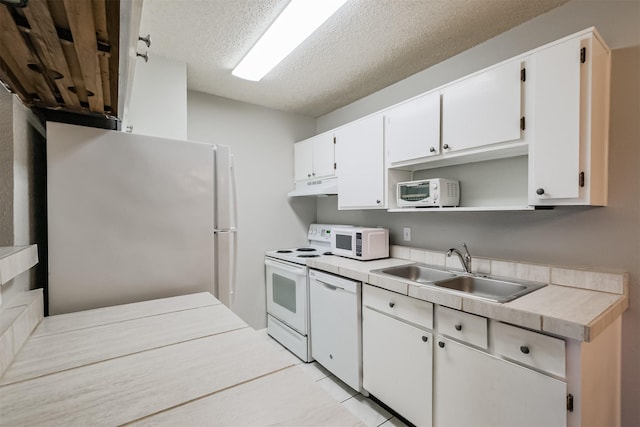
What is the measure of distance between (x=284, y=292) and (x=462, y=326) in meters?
1.75

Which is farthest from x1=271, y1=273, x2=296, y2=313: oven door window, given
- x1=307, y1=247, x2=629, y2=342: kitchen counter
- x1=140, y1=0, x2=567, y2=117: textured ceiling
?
x1=140, y1=0, x2=567, y2=117: textured ceiling

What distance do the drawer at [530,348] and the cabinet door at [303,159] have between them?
7.49 feet

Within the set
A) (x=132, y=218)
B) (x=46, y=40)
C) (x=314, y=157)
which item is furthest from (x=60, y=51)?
(x=314, y=157)

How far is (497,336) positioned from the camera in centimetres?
134

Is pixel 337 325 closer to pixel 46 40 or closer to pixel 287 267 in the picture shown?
pixel 287 267

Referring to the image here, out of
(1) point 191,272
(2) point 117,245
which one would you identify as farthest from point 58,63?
(1) point 191,272

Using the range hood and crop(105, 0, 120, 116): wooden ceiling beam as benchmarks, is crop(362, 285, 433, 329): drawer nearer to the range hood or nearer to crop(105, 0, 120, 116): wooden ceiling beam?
the range hood

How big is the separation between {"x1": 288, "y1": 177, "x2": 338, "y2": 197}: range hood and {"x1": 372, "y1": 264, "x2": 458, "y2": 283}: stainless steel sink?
1030mm

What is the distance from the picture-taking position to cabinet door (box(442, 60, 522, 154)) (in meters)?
1.58

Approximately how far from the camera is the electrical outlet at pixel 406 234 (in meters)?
2.54

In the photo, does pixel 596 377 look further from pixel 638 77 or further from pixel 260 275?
pixel 260 275

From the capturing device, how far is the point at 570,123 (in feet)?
4.57

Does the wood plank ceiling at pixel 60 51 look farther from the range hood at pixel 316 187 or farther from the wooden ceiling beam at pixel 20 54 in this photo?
the range hood at pixel 316 187

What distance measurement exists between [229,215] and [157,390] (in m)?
1.07
